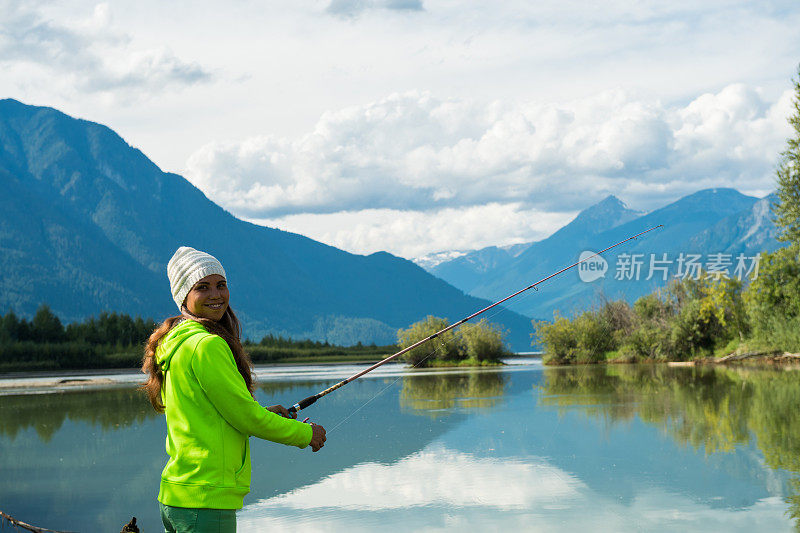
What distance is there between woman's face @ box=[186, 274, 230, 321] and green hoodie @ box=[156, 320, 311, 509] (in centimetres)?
18

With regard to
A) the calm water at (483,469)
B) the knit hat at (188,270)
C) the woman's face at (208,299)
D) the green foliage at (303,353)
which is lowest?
the green foliage at (303,353)

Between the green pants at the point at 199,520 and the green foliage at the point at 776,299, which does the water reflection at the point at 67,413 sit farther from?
the green foliage at the point at 776,299

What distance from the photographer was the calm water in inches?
299

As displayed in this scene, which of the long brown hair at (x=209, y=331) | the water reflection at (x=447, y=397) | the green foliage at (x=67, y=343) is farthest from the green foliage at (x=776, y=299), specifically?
the green foliage at (x=67, y=343)

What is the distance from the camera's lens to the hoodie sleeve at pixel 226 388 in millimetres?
3131

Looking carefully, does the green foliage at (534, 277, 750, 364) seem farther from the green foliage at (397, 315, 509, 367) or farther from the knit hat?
the knit hat

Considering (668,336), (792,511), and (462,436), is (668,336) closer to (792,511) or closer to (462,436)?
(462,436)

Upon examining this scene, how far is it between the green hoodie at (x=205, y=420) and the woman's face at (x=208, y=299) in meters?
0.18

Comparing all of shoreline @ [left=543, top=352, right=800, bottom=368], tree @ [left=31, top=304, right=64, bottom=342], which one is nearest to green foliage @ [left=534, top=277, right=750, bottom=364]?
shoreline @ [left=543, top=352, right=800, bottom=368]

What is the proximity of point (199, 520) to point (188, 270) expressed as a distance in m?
1.04

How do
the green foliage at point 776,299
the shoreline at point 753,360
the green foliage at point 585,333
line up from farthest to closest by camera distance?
the green foliage at point 585,333
the green foliage at point 776,299
the shoreline at point 753,360

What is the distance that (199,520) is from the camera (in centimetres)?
318

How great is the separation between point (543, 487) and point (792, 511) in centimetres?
249

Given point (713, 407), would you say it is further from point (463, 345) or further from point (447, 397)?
point (463, 345)
